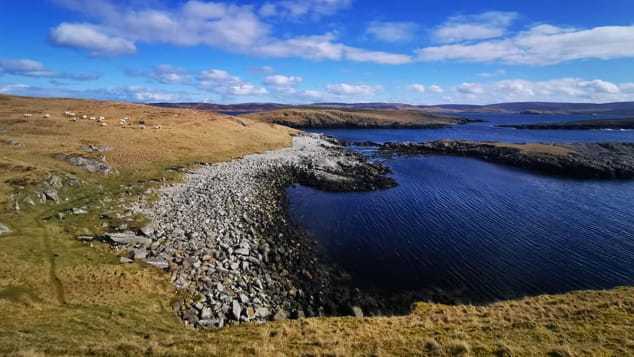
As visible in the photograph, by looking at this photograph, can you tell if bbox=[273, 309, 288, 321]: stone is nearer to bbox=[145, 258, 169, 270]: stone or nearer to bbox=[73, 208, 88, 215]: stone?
bbox=[145, 258, 169, 270]: stone

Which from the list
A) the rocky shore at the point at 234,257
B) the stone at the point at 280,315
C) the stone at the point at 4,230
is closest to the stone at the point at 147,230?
the rocky shore at the point at 234,257

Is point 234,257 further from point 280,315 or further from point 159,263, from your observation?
point 280,315

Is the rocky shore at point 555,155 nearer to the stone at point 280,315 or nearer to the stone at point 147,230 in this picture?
the stone at point 280,315

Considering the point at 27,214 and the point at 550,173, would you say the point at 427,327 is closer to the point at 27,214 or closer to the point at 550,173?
the point at 27,214

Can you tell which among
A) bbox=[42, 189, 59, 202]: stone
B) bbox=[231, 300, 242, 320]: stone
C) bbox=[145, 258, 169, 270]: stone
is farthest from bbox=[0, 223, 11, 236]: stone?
bbox=[231, 300, 242, 320]: stone

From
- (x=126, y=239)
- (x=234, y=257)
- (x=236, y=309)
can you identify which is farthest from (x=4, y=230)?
(x=236, y=309)

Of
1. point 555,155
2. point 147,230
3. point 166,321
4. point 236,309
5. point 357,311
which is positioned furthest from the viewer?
point 555,155
